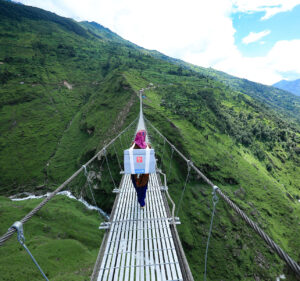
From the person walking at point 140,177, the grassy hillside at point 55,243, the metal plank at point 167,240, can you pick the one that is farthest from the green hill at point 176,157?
the person walking at point 140,177

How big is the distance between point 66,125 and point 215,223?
29173mm

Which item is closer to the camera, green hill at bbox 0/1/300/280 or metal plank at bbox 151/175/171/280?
metal plank at bbox 151/175/171/280

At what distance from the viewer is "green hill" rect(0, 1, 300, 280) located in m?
11.7

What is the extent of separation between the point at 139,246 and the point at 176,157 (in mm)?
12838

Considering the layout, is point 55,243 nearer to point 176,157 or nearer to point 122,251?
point 122,251

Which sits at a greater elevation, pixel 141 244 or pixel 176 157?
pixel 141 244

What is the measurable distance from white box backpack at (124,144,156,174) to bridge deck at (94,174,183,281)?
4.24ft

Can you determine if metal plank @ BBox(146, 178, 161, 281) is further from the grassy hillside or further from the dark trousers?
the grassy hillside

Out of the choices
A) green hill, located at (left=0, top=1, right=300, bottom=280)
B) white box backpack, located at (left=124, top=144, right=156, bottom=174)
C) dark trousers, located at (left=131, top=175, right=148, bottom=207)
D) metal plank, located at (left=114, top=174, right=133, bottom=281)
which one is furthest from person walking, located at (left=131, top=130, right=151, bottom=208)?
green hill, located at (left=0, top=1, right=300, bottom=280)

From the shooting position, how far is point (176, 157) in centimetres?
1543

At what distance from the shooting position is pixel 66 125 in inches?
1171

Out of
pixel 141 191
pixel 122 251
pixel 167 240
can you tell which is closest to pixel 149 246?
pixel 167 240

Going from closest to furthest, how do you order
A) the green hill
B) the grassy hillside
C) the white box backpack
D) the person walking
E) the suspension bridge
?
the suspension bridge, the white box backpack, the person walking, the grassy hillside, the green hill

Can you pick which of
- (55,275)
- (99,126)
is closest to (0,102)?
(99,126)
